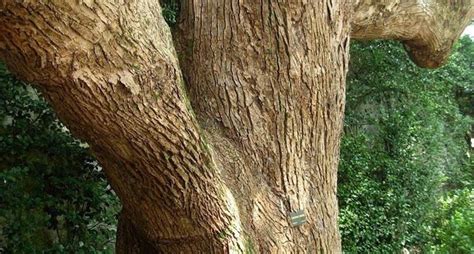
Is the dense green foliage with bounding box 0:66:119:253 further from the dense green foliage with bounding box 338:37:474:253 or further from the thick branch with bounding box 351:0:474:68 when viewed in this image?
the dense green foliage with bounding box 338:37:474:253

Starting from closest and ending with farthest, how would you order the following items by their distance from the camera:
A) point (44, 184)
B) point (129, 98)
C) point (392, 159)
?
point (129, 98)
point (44, 184)
point (392, 159)

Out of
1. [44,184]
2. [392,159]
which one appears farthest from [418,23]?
[392,159]

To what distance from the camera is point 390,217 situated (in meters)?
5.41

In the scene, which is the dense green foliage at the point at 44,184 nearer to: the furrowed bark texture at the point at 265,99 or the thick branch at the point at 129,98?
the thick branch at the point at 129,98

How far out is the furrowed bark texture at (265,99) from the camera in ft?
7.10

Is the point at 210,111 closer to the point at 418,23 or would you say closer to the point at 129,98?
the point at 129,98

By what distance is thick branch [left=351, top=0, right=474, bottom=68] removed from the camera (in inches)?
113

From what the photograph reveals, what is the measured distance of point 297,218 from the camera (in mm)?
2207

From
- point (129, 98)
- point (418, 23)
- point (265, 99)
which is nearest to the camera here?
point (129, 98)

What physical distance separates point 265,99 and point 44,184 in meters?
1.34

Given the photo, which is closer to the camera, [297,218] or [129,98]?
[129,98]

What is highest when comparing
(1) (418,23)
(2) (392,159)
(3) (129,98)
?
(1) (418,23)

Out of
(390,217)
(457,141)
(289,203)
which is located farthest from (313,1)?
(457,141)

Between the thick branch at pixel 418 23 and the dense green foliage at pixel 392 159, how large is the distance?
191 centimetres
